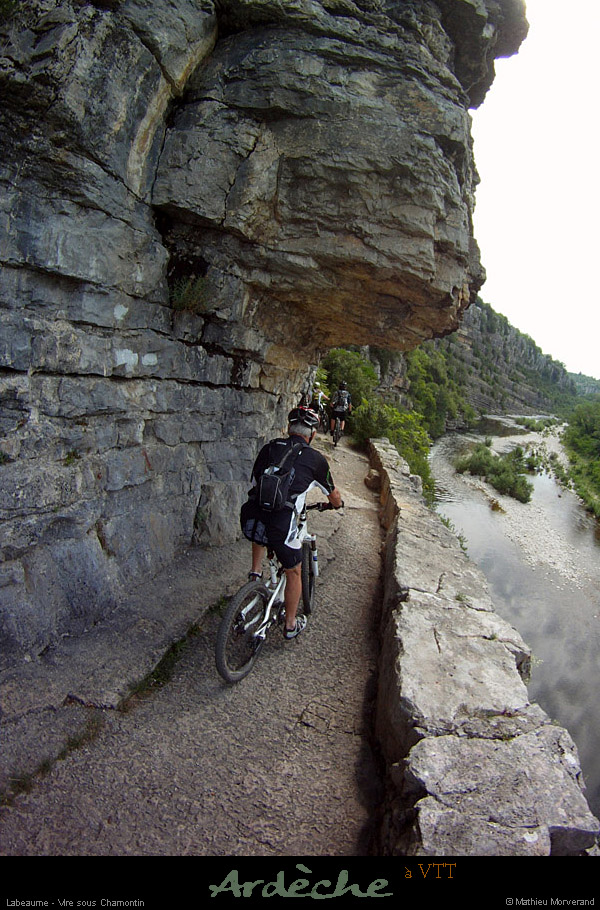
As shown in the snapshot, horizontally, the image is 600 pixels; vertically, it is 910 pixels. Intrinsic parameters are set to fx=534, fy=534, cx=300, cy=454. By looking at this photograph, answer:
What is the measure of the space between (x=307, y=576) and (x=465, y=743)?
2117mm

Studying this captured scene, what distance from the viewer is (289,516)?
12.2ft

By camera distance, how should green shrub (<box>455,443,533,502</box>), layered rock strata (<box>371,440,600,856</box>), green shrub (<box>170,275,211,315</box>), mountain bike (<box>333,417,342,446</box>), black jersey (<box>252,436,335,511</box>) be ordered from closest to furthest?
layered rock strata (<box>371,440,600,856</box>) → black jersey (<box>252,436,335,511</box>) → green shrub (<box>170,275,211,315</box>) → mountain bike (<box>333,417,342,446</box>) → green shrub (<box>455,443,533,502</box>)

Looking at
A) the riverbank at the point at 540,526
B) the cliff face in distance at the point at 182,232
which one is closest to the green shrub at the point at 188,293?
the cliff face in distance at the point at 182,232

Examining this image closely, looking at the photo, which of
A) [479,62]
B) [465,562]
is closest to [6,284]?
[465,562]

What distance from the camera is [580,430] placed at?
126 feet

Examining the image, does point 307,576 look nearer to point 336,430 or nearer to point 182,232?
point 182,232

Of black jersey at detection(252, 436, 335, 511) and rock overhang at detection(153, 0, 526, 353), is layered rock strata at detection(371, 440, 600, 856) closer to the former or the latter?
black jersey at detection(252, 436, 335, 511)

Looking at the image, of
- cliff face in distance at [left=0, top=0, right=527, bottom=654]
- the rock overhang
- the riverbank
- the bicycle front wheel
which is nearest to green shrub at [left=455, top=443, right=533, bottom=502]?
the riverbank

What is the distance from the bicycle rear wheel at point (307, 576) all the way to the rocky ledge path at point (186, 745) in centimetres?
17

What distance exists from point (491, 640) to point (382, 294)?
3.52 metres

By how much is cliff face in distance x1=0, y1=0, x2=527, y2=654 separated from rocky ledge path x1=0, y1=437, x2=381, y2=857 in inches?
18.7

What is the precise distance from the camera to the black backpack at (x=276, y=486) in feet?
11.9

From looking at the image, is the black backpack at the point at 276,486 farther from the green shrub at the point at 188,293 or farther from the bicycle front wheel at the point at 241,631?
the green shrub at the point at 188,293

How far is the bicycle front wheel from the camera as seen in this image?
10.9 ft
